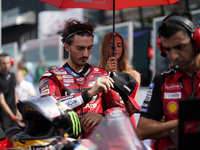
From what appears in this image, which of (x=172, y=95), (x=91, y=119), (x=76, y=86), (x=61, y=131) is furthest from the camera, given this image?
(x=76, y=86)

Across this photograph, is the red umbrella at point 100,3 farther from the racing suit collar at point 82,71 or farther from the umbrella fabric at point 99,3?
the racing suit collar at point 82,71

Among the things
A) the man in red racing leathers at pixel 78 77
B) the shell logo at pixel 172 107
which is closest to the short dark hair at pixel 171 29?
the shell logo at pixel 172 107

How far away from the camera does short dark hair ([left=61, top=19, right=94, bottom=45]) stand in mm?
2713

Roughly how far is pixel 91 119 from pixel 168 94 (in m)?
0.69

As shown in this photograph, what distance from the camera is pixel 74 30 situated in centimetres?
274

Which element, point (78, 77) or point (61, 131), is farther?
point (78, 77)

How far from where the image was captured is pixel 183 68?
1.84 meters

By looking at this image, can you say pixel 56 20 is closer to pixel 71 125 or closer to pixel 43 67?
pixel 43 67

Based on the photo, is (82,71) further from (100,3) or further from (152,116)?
(100,3)

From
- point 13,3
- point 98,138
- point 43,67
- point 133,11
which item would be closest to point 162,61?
point 133,11

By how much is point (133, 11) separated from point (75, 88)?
5.89 metres

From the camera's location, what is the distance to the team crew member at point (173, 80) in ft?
5.72

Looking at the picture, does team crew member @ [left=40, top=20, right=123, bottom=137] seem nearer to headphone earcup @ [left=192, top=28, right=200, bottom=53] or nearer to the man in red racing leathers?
the man in red racing leathers

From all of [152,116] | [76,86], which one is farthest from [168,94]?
[76,86]
